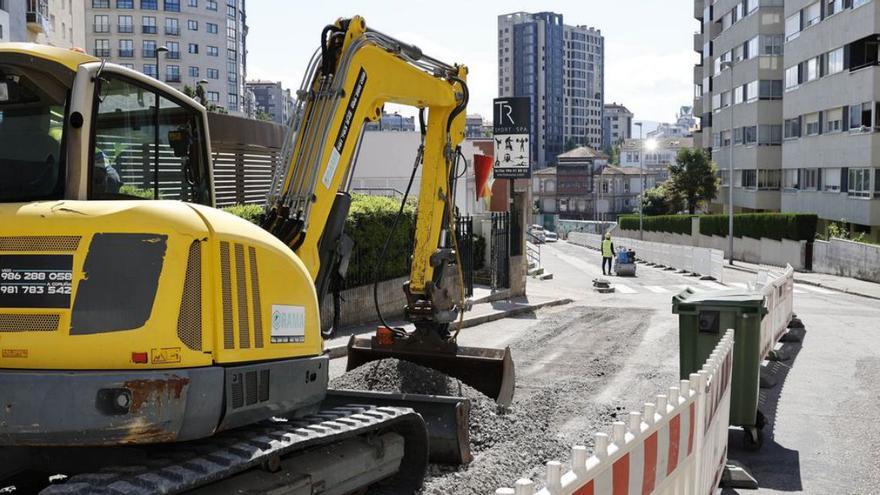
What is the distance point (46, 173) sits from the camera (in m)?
5.74

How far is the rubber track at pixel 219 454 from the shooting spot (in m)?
4.90

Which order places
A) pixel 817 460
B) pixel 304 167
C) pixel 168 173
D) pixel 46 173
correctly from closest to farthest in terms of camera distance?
pixel 46 173 < pixel 168 173 < pixel 304 167 < pixel 817 460

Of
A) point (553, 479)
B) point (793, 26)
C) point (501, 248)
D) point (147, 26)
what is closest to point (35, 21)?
point (501, 248)

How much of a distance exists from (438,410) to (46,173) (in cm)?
380

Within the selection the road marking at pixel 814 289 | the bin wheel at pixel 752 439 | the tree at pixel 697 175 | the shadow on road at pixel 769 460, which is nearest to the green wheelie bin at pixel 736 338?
the bin wheel at pixel 752 439

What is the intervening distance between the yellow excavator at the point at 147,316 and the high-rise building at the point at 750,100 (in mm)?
56625

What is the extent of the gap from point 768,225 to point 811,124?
27.6 feet

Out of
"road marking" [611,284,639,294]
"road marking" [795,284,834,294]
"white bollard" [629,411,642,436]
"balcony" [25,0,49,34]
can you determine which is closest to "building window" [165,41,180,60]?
"balcony" [25,0,49,34]

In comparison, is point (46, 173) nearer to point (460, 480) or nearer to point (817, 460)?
point (460, 480)

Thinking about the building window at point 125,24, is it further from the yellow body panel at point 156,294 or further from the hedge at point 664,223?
the yellow body panel at point 156,294

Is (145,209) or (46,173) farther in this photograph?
(46,173)

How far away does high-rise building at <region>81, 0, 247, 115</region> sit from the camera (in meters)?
109

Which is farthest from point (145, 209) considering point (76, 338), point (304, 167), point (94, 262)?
point (304, 167)

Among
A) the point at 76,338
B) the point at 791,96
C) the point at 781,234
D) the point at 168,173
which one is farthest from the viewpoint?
the point at 791,96
